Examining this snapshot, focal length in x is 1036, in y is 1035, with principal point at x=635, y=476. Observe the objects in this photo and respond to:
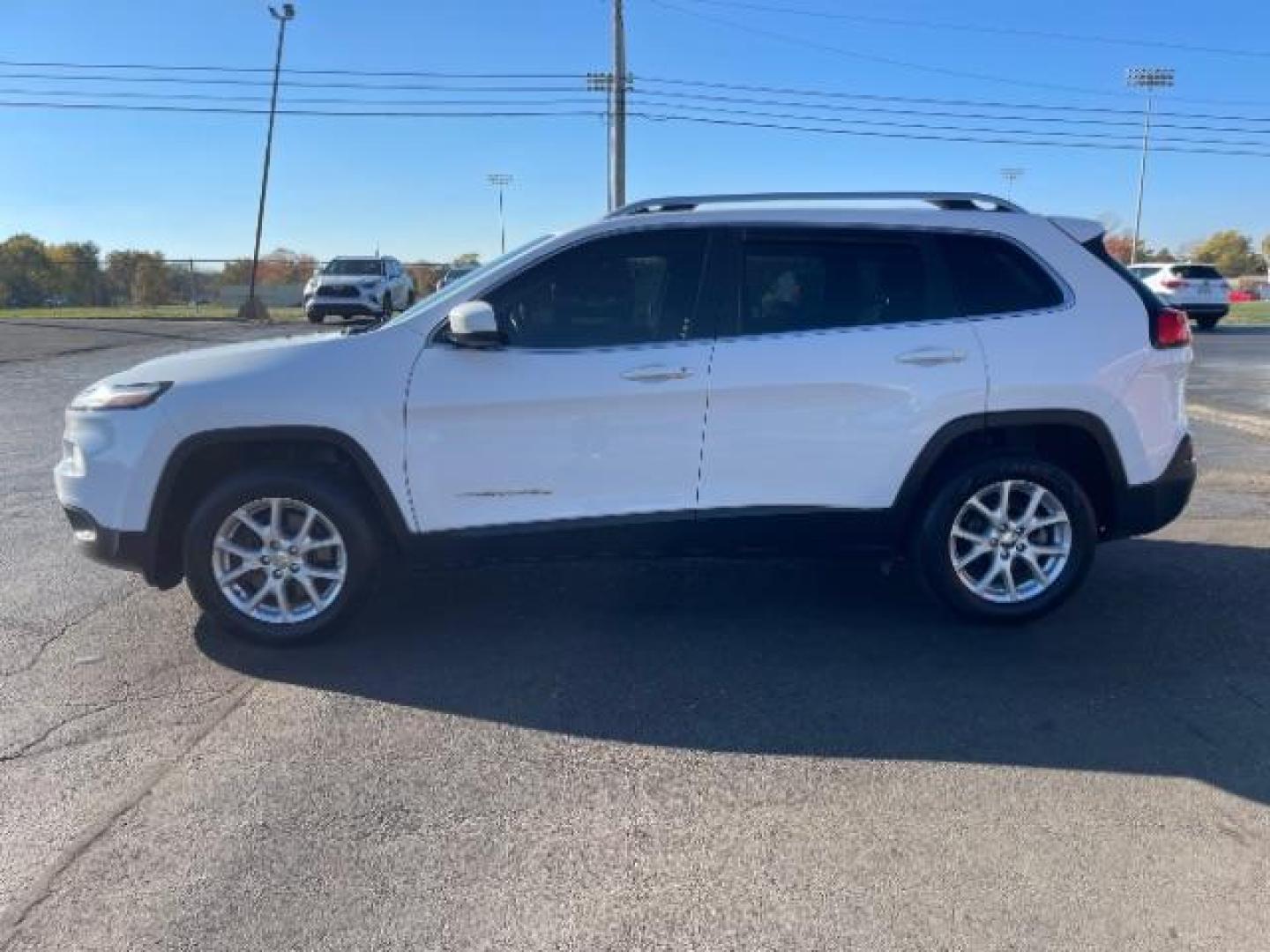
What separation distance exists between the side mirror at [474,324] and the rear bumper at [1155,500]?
3003 millimetres

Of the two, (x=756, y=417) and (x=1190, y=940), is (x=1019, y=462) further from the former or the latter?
(x=1190, y=940)

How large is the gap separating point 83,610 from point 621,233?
10.5 ft

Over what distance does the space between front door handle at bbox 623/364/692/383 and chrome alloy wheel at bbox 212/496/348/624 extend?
1475 millimetres

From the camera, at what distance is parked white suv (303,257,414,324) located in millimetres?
29688

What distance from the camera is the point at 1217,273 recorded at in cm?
2919

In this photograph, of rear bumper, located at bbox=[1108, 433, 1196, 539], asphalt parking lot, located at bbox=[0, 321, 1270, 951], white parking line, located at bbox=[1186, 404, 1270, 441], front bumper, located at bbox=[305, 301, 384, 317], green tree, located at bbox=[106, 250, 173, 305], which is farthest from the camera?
green tree, located at bbox=[106, 250, 173, 305]

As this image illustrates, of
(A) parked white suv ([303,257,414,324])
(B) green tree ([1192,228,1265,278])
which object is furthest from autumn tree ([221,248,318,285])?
(B) green tree ([1192,228,1265,278])

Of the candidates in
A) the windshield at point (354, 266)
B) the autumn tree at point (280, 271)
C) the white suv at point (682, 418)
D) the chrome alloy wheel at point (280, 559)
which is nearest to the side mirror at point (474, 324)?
the white suv at point (682, 418)

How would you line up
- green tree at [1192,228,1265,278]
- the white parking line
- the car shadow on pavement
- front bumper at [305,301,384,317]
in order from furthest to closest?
green tree at [1192,228,1265,278] → front bumper at [305,301,384,317] → the white parking line → the car shadow on pavement

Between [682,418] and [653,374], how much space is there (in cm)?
23

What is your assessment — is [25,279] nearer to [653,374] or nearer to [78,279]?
[78,279]

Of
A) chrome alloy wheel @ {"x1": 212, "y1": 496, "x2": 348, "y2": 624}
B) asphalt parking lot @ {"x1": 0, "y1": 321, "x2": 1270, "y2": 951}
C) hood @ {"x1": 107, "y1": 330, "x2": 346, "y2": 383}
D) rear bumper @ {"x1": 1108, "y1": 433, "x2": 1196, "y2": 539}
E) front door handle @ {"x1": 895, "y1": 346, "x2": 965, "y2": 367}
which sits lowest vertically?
asphalt parking lot @ {"x1": 0, "y1": 321, "x2": 1270, "y2": 951}

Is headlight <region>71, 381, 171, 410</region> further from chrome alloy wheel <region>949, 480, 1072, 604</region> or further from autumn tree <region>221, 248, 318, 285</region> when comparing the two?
autumn tree <region>221, 248, 318, 285</region>

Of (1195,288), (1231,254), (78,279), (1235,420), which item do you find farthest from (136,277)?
(1231,254)
